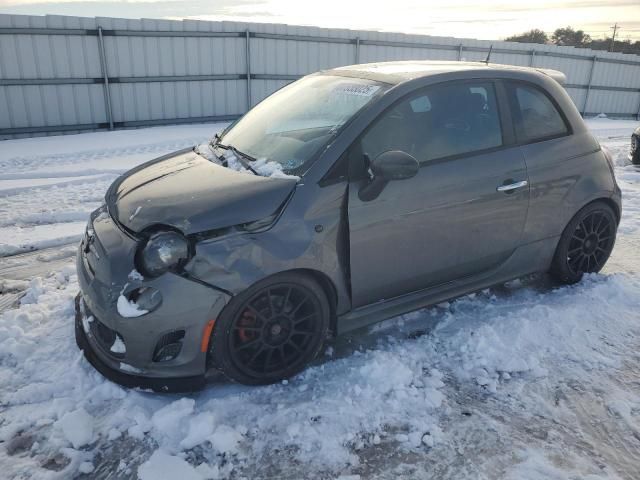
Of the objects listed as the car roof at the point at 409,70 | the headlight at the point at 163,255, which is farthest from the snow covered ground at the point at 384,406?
the car roof at the point at 409,70

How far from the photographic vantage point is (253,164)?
329cm

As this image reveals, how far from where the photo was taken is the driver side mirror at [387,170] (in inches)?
118

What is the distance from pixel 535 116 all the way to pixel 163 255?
2874mm

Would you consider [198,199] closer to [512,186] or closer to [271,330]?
[271,330]

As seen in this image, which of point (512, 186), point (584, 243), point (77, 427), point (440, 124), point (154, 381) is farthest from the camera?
point (584, 243)

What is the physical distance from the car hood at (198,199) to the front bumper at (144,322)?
19cm

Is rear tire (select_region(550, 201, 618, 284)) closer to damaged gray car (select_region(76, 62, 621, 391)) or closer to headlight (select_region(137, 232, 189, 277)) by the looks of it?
damaged gray car (select_region(76, 62, 621, 391))

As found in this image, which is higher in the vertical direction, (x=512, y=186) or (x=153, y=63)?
(x=153, y=63)

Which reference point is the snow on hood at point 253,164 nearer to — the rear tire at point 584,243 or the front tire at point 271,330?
the front tire at point 271,330

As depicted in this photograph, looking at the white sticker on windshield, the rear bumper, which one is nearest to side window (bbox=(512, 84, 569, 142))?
the white sticker on windshield

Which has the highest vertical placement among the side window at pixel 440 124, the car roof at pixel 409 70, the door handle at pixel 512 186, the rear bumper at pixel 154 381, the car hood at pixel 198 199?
the car roof at pixel 409 70

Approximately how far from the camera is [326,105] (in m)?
3.55

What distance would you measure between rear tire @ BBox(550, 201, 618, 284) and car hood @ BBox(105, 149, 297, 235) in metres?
2.43

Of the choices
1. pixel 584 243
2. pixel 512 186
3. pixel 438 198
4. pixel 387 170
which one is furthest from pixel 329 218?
pixel 584 243
